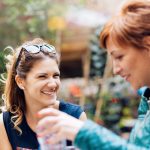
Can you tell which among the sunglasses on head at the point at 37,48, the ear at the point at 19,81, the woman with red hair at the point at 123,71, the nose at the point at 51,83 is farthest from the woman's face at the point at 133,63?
the ear at the point at 19,81

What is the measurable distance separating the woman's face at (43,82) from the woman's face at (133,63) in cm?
86

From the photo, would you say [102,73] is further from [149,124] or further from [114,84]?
[149,124]

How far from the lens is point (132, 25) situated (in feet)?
5.29

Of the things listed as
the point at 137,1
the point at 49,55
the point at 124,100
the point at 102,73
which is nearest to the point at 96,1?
the point at 102,73

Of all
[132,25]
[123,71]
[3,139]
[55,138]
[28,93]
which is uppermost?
[132,25]

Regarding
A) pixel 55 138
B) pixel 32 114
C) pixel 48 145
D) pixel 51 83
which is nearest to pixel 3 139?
pixel 32 114

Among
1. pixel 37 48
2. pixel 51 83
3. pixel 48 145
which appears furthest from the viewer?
pixel 37 48

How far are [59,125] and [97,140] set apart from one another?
4.9 inches

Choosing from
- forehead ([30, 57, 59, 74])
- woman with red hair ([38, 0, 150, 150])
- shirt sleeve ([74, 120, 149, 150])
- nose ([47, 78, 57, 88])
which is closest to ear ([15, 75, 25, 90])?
forehead ([30, 57, 59, 74])

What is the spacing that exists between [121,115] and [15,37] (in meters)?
2.17

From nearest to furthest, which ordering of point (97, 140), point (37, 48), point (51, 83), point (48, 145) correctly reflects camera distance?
point (97, 140)
point (48, 145)
point (51, 83)
point (37, 48)

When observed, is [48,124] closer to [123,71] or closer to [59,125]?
[59,125]

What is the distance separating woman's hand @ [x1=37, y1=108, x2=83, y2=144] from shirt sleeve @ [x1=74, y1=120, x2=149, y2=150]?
22mm

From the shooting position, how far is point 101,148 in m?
1.42
